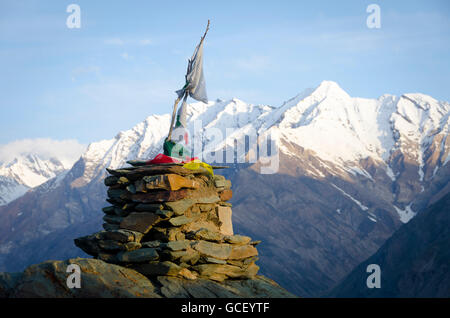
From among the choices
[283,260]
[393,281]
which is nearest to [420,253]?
[393,281]

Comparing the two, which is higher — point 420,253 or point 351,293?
point 420,253

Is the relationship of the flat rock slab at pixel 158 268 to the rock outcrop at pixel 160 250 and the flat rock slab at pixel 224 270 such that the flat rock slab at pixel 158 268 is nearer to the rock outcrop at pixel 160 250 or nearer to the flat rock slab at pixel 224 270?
the rock outcrop at pixel 160 250

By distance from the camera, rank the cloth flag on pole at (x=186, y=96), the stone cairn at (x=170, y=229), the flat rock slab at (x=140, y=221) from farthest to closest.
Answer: the cloth flag on pole at (x=186, y=96) < the flat rock slab at (x=140, y=221) < the stone cairn at (x=170, y=229)

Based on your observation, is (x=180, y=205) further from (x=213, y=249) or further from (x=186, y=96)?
(x=186, y=96)

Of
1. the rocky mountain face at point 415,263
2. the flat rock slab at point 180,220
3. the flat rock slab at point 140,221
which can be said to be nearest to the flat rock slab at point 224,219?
the flat rock slab at point 180,220

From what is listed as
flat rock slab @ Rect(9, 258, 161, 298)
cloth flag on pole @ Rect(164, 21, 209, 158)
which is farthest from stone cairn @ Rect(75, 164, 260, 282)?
flat rock slab @ Rect(9, 258, 161, 298)

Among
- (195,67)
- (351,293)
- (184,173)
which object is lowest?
(351,293)

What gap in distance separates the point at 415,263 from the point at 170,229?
117m

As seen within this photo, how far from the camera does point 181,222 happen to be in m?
24.6

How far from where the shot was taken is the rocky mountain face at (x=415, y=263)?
388 ft

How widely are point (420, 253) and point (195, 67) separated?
117m
